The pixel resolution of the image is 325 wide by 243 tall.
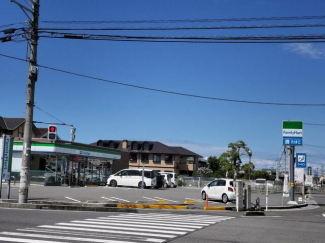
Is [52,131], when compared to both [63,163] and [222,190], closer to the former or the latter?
[222,190]

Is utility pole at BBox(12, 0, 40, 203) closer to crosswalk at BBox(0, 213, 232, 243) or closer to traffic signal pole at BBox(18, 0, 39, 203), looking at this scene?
traffic signal pole at BBox(18, 0, 39, 203)

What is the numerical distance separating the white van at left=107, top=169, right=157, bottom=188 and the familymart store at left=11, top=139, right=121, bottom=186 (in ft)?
10.8

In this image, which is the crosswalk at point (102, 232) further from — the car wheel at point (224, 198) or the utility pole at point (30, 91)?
the car wheel at point (224, 198)

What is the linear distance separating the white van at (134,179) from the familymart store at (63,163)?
10.8 ft

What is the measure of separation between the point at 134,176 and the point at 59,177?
22.2 ft

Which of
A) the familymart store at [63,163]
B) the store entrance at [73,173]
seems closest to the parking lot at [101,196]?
the familymart store at [63,163]

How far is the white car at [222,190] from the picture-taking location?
25.5 m

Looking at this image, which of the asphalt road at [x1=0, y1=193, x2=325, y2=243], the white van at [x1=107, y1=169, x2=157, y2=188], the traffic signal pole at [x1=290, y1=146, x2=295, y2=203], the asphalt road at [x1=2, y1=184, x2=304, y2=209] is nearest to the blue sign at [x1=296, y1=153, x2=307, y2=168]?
the traffic signal pole at [x1=290, y1=146, x2=295, y2=203]

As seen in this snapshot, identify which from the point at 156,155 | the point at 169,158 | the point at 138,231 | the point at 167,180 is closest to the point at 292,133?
the point at 138,231

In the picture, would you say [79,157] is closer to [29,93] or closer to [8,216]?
[29,93]

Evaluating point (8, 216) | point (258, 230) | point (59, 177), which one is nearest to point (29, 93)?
point (8, 216)

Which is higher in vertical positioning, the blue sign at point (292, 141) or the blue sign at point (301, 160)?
the blue sign at point (292, 141)

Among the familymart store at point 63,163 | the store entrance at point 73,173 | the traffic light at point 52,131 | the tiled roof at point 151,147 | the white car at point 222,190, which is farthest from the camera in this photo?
the tiled roof at point 151,147

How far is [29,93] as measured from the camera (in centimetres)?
1938
